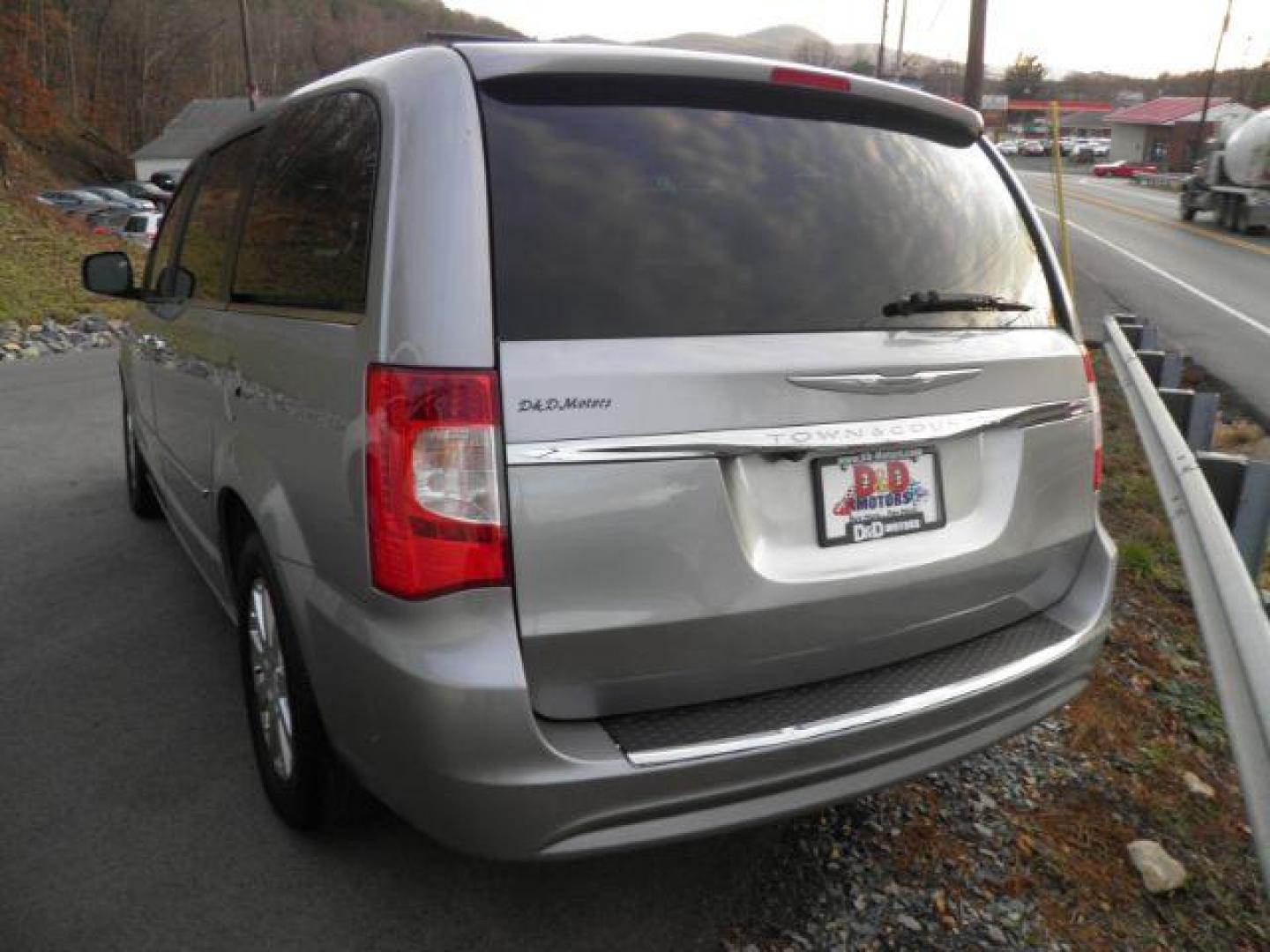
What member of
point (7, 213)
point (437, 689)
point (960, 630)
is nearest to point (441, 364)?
point (437, 689)

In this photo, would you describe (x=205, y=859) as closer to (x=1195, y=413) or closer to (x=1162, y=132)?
(x=1195, y=413)

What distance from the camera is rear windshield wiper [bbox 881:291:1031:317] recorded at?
93.9 inches

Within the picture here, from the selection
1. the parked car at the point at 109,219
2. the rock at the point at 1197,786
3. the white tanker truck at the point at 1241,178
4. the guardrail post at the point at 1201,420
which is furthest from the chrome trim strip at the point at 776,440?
the parked car at the point at 109,219

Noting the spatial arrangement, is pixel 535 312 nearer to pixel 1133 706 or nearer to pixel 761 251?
pixel 761 251

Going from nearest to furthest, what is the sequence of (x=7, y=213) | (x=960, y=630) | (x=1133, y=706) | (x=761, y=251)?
1. (x=761, y=251)
2. (x=960, y=630)
3. (x=1133, y=706)
4. (x=7, y=213)

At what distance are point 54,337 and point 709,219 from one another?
1219cm

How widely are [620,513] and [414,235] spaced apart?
26.5 inches

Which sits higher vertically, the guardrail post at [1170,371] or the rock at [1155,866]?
the guardrail post at [1170,371]

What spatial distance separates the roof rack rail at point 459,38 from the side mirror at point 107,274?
2.57 metres

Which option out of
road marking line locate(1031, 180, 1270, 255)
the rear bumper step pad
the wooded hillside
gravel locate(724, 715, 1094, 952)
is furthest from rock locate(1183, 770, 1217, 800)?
the wooded hillside

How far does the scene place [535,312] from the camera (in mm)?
1968

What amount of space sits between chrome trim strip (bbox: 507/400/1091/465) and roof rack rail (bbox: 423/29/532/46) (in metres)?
0.96

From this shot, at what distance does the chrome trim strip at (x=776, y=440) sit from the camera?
6.31 ft

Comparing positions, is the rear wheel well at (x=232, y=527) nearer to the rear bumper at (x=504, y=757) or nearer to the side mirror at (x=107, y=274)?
the rear bumper at (x=504, y=757)
